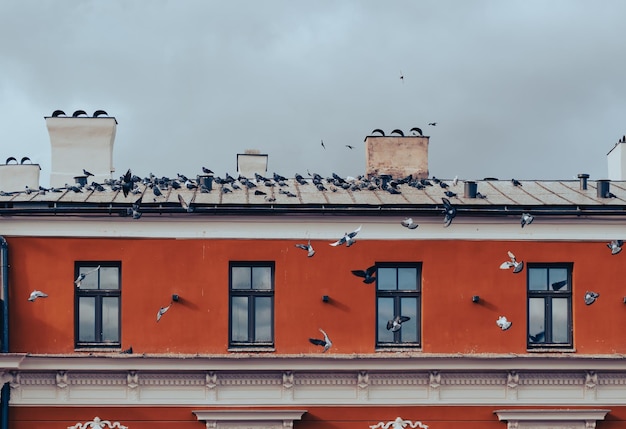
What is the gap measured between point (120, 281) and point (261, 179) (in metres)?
4.56

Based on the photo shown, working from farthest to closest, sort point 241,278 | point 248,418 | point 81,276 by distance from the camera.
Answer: point 241,278
point 81,276
point 248,418

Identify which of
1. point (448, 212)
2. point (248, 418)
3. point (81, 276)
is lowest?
point (248, 418)

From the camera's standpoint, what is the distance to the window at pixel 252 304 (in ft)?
101

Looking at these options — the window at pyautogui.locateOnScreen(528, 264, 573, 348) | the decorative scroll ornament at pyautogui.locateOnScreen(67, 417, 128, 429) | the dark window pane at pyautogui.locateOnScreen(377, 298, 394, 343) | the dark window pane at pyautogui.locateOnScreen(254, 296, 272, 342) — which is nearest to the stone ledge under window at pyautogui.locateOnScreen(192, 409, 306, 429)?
the dark window pane at pyautogui.locateOnScreen(254, 296, 272, 342)

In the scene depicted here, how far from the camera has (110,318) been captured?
30734 mm

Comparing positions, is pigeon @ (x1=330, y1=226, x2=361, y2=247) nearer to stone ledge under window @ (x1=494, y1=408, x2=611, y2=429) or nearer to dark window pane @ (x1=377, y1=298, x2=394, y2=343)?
dark window pane @ (x1=377, y1=298, x2=394, y2=343)

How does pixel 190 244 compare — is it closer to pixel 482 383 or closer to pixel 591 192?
pixel 482 383

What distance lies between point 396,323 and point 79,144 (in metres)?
9.74

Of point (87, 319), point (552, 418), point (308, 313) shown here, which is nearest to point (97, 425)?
point (87, 319)

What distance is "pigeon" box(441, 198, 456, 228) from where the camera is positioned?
30.8m

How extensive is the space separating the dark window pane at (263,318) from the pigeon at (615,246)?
7343 millimetres

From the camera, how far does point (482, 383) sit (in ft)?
101

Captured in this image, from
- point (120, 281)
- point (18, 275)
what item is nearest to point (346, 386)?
point (120, 281)

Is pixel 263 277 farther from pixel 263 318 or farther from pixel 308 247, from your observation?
pixel 308 247
